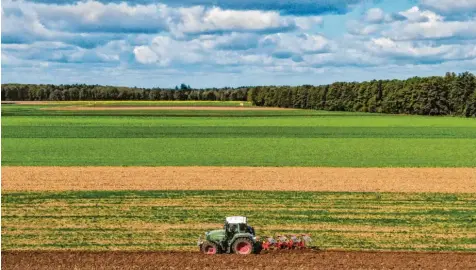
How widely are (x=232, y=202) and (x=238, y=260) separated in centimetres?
1057

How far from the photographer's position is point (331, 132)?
86.9 m

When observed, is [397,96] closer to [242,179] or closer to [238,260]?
[242,179]

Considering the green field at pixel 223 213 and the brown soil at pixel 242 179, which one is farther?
the brown soil at pixel 242 179

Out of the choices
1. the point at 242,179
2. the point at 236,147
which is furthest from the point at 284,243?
the point at 236,147

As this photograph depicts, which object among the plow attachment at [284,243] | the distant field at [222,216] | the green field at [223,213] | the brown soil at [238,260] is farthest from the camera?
the green field at [223,213]

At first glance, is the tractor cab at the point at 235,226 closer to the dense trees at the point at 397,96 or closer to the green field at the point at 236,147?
the green field at the point at 236,147

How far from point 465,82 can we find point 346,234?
121006mm

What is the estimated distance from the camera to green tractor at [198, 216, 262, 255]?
66.2ft

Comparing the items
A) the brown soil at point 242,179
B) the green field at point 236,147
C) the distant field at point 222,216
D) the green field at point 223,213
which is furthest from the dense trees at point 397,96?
the distant field at point 222,216

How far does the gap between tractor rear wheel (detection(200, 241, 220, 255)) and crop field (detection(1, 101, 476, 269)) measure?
274 millimetres

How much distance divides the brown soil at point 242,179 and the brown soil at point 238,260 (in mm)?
13889

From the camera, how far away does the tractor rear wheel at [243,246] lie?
20.2 m

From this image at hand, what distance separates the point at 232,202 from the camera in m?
30.0

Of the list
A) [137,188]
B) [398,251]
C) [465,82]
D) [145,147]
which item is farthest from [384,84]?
[398,251]
